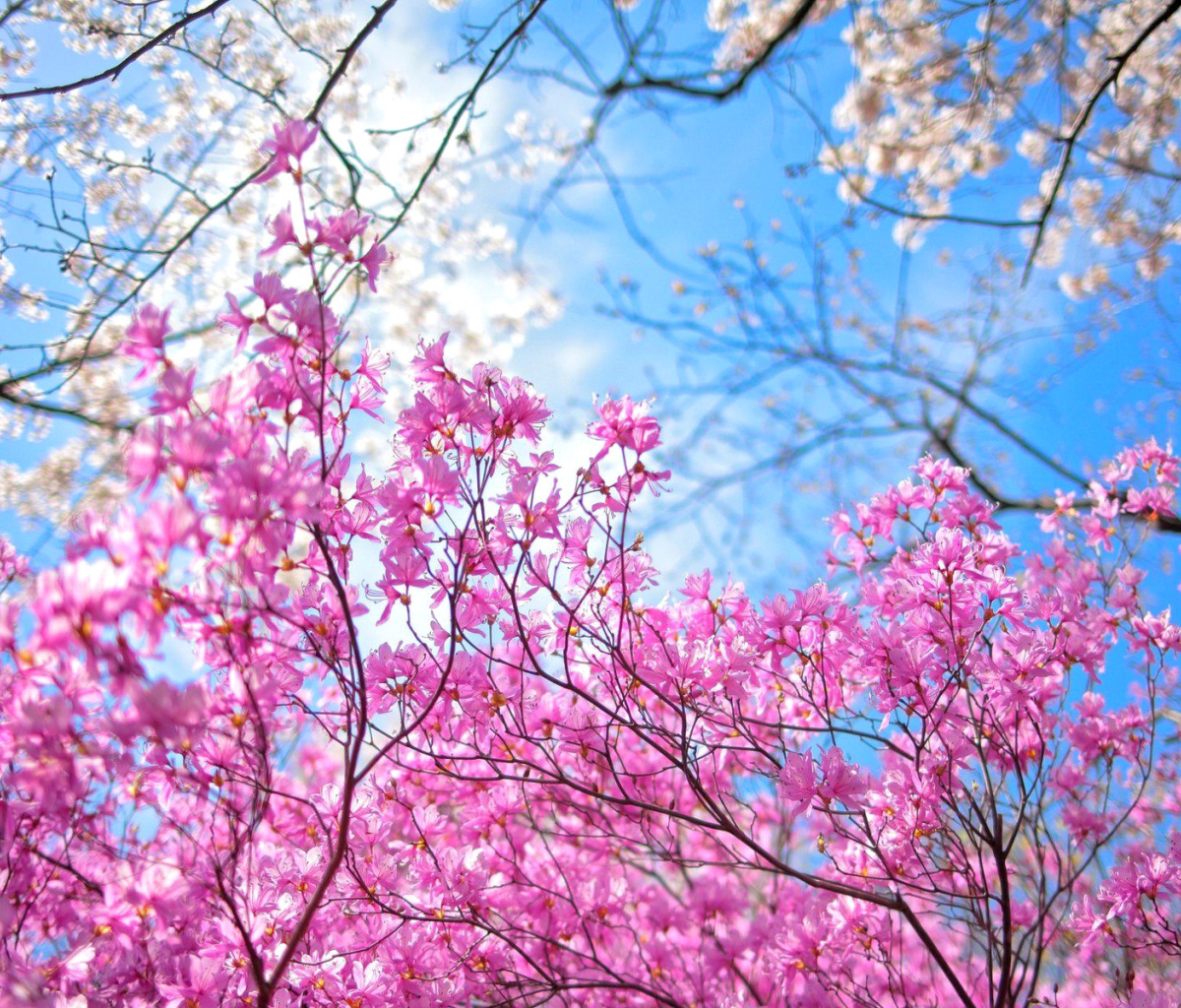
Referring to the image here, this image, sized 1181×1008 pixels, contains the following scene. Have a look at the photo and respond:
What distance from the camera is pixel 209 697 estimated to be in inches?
A: 59.6

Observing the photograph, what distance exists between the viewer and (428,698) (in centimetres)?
204

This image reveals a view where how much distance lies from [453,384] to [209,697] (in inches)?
36.7

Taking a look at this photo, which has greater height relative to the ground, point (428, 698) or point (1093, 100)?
point (1093, 100)

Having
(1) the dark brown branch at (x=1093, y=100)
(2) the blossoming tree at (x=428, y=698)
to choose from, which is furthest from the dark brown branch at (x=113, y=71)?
(1) the dark brown branch at (x=1093, y=100)

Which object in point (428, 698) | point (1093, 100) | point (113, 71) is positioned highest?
point (1093, 100)

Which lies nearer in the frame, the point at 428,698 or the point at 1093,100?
the point at 428,698

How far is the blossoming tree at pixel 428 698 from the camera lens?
1305mm

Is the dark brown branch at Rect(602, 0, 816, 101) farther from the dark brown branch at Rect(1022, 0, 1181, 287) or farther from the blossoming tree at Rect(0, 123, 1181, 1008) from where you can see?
the blossoming tree at Rect(0, 123, 1181, 1008)

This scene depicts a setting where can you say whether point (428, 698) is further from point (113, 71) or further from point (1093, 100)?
point (1093, 100)

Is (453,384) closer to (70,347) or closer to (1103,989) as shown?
(70,347)

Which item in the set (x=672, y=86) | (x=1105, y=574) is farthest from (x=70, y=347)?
(x=1105, y=574)

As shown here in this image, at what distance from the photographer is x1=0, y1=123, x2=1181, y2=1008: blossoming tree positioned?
130cm

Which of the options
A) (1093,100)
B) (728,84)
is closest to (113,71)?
(728,84)

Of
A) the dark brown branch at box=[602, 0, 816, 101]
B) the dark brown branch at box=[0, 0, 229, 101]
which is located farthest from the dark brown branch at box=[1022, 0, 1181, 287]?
the dark brown branch at box=[0, 0, 229, 101]
